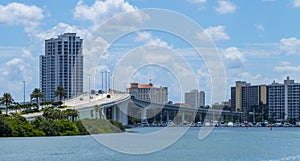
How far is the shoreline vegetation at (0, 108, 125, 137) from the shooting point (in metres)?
89.1

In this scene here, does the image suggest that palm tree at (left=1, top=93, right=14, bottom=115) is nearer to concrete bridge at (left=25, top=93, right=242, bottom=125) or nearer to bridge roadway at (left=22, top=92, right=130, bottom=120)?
bridge roadway at (left=22, top=92, right=130, bottom=120)

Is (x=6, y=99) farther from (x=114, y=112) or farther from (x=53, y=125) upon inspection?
(x=114, y=112)

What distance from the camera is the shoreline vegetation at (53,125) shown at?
3506 inches

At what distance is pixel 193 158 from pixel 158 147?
12.4 m

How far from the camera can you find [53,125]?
96.5 meters

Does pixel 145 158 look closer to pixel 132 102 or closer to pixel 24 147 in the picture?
pixel 24 147

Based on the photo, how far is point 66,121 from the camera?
3994 inches

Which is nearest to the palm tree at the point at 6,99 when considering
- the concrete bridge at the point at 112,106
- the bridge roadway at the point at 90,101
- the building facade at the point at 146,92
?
the bridge roadway at the point at 90,101

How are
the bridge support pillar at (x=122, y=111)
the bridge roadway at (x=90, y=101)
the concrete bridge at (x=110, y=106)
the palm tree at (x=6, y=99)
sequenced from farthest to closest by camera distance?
the bridge support pillar at (x=122, y=111) < the palm tree at (x=6, y=99) < the bridge roadway at (x=90, y=101) < the concrete bridge at (x=110, y=106)

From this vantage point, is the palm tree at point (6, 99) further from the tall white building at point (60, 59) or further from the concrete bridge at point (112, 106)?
the tall white building at point (60, 59)

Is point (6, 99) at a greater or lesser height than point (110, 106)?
greater

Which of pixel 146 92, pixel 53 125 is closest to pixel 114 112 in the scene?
pixel 146 92

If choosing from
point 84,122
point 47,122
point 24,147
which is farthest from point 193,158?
point 84,122

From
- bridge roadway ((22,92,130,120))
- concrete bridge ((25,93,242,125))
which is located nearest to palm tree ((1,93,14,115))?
bridge roadway ((22,92,130,120))
